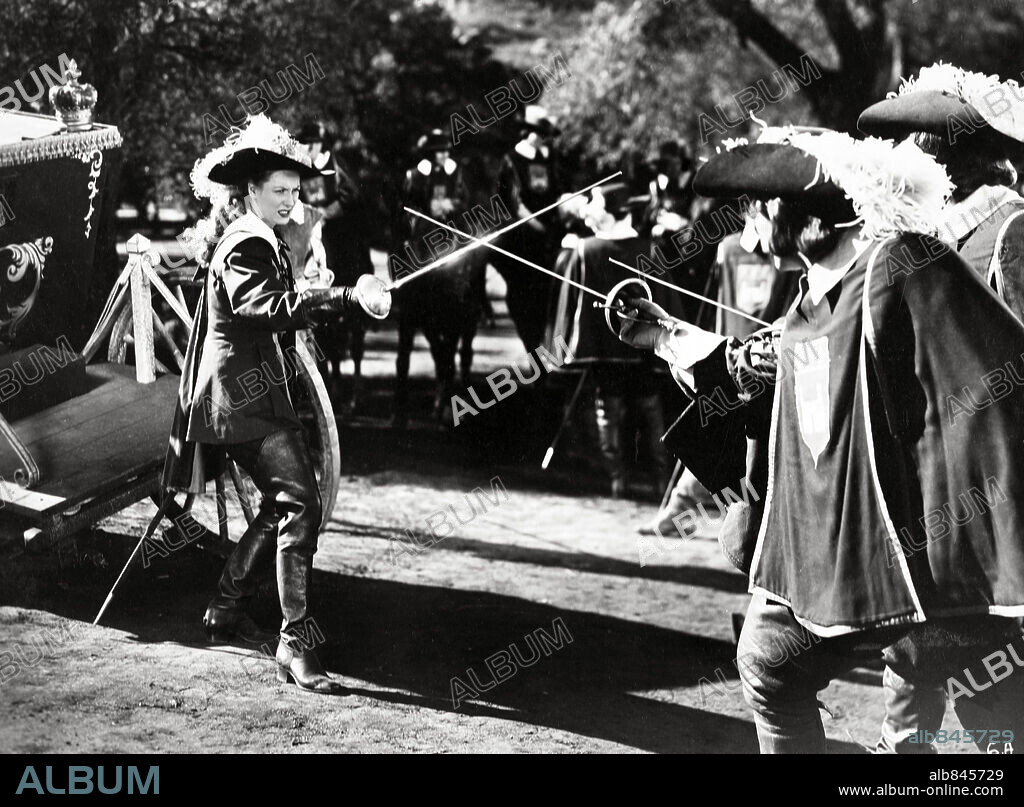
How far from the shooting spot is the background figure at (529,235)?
33.6 ft

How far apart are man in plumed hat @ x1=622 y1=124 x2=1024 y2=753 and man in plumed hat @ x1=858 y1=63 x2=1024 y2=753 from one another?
1.42 feet

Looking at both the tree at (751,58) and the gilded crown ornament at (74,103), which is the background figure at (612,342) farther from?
the tree at (751,58)

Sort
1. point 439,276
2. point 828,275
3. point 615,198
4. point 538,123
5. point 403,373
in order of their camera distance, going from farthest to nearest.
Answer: point 538,123 → point 439,276 → point 403,373 → point 615,198 → point 828,275

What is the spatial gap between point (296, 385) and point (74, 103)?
1.41 metres

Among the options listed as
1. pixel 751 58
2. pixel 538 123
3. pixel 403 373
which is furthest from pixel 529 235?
pixel 751 58

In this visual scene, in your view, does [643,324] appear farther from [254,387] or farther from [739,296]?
[739,296]

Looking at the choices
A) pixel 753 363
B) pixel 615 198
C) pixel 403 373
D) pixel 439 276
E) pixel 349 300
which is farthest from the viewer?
pixel 439 276

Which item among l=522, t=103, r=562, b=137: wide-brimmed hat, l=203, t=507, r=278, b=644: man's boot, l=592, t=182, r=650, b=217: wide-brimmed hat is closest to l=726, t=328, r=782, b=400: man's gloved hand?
l=203, t=507, r=278, b=644: man's boot

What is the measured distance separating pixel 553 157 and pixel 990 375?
308 inches

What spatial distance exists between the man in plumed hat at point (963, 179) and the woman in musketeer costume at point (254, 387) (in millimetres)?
2039

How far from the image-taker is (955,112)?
444 centimetres

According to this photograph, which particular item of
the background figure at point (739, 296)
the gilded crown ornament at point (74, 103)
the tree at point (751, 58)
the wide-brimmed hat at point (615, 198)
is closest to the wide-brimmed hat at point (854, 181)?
the gilded crown ornament at point (74, 103)
